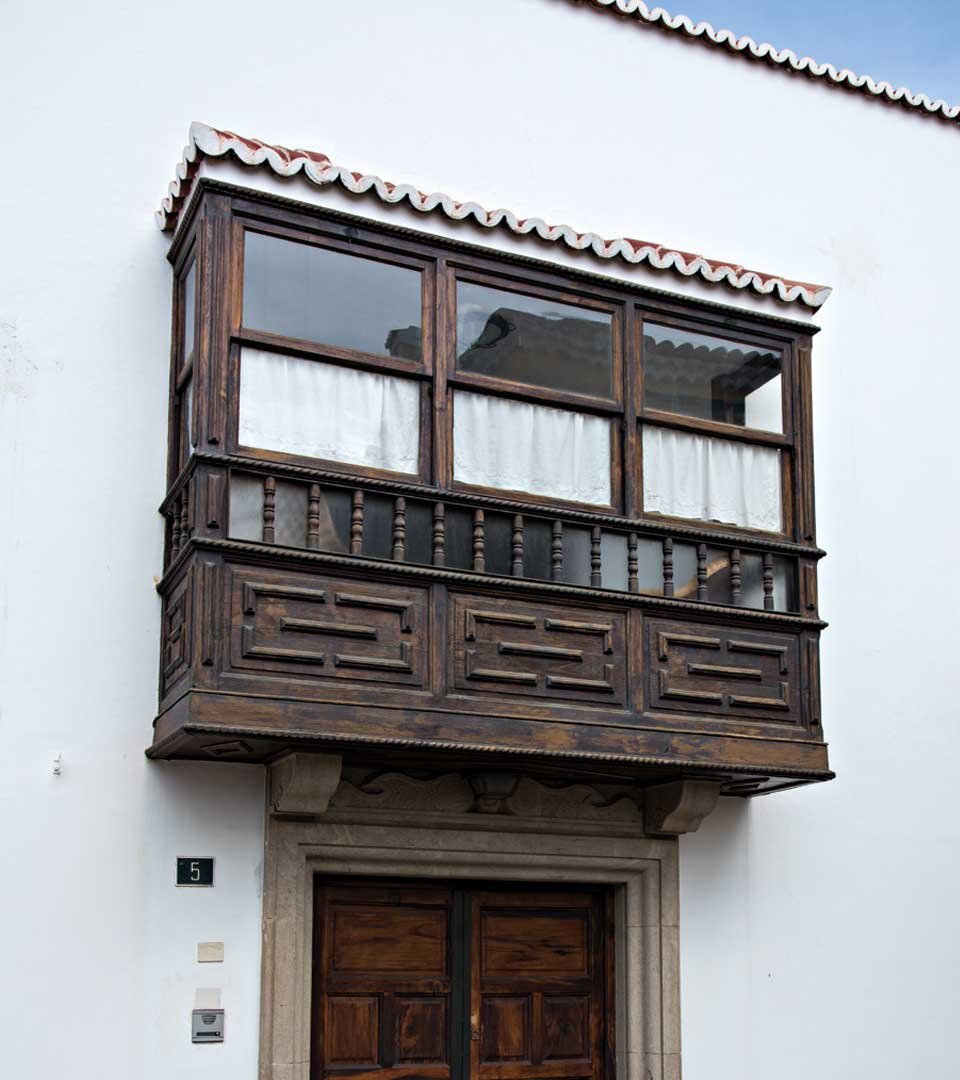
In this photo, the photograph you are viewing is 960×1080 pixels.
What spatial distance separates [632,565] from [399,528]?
45.2 inches

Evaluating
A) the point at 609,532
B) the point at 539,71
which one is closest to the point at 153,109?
the point at 539,71

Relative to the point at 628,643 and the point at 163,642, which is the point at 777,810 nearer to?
the point at 628,643

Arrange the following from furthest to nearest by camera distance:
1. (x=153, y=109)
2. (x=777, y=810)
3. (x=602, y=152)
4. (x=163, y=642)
→ (x=602, y=152), (x=777, y=810), (x=153, y=109), (x=163, y=642)

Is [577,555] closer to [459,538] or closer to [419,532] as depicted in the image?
[459,538]

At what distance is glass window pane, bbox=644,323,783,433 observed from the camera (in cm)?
784

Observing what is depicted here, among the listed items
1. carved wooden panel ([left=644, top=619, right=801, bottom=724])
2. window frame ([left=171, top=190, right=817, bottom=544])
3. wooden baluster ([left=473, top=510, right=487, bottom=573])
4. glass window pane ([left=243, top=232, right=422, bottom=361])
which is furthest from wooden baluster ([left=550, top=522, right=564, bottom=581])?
glass window pane ([left=243, top=232, right=422, bottom=361])

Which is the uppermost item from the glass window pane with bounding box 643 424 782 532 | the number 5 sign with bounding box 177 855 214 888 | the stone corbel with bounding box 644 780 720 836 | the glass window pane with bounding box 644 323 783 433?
the glass window pane with bounding box 644 323 783 433

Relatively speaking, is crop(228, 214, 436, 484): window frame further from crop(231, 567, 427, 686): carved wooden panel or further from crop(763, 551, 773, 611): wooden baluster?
crop(763, 551, 773, 611): wooden baluster

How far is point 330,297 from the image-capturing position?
716cm

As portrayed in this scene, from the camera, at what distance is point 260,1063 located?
6.93 m

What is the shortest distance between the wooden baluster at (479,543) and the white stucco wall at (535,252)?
135 cm

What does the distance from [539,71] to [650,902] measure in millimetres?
4412

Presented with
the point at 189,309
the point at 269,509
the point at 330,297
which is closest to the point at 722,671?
the point at 269,509

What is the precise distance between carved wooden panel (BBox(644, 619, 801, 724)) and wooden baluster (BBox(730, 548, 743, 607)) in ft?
0.47
